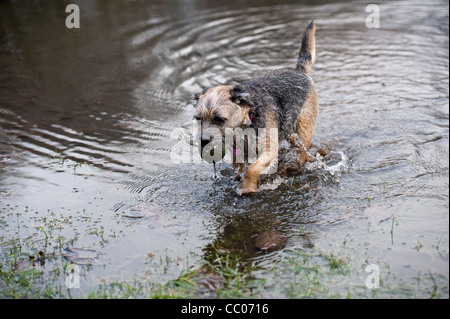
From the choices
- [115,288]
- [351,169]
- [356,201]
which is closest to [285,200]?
[356,201]

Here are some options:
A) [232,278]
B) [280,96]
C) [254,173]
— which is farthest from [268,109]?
[232,278]

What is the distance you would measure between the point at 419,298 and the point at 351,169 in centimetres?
234

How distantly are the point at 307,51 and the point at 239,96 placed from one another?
1.94 metres

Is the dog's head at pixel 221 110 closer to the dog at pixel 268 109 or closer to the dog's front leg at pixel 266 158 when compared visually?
the dog at pixel 268 109

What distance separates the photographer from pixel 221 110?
176 inches

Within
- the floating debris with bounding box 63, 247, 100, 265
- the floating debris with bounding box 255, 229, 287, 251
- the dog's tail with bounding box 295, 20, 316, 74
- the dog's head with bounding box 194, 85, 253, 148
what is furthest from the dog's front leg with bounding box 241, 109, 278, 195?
the floating debris with bounding box 63, 247, 100, 265

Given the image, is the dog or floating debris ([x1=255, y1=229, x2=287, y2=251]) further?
the dog

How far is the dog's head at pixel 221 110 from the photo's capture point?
4465 millimetres

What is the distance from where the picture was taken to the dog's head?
446 cm

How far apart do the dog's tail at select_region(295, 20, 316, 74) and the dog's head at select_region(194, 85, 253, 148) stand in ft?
5.21

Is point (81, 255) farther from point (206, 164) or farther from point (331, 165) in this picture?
point (331, 165)

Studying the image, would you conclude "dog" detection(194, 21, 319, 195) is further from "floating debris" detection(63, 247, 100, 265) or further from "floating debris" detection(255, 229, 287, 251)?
"floating debris" detection(63, 247, 100, 265)

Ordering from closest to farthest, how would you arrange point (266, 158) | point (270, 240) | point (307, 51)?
point (270, 240) < point (266, 158) < point (307, 51)
